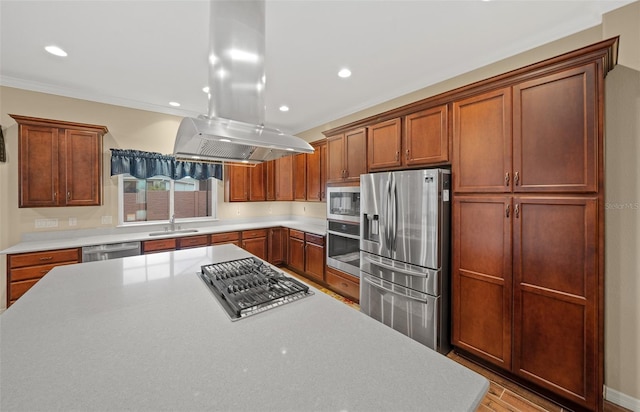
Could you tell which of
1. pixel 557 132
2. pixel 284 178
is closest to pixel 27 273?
pixel 284 178

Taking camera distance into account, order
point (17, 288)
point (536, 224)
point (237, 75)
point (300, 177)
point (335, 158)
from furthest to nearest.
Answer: point (300, 177) → point (335, 158) → point (17, 288) → point (536, 224) → point (237, 75)

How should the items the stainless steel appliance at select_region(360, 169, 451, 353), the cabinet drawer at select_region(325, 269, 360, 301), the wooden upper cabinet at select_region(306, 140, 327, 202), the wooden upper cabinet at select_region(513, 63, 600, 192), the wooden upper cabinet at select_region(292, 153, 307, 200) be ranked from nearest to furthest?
the wooden upper cabinet at select_region(513, 63, 600, 192) → the stainless steel appliance at select_region(360, 169, 451, 353) → the cabinet drawer at select_region(325, 269, 360, 301) → the wooden upper cabinet at select_region(306, 140, 327, 202) → the wooden upper cabinet at select_region(292, 153, 307, 200)

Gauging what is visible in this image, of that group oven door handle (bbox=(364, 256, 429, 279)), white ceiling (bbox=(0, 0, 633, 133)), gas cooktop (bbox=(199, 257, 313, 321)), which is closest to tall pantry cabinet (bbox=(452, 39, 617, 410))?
oven door handle (bbox=(364, 256, 429, 279))

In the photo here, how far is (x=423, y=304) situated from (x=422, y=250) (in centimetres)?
49

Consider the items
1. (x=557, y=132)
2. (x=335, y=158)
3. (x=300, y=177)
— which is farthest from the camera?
(x=300, y=177)

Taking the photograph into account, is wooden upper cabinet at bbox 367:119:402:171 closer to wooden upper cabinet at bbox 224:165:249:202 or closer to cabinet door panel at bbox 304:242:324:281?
cabinet door panel at bbox 304:242:324:281

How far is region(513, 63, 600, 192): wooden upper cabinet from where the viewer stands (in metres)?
1.60

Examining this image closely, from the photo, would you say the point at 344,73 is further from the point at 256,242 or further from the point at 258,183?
the point at 256,242

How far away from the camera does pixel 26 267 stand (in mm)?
2766

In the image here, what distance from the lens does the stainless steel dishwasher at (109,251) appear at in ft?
10.1

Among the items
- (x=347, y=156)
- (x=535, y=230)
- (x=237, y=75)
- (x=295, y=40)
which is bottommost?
(x=535, y=230)

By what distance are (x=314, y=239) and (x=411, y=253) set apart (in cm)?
196

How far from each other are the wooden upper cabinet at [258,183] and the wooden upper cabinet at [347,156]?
1.80 metres

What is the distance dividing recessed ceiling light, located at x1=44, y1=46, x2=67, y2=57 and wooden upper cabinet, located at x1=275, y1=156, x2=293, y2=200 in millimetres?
3019
